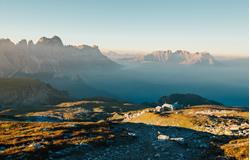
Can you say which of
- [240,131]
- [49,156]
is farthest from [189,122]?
[49,156]

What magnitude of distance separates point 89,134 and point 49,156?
60.2 feet

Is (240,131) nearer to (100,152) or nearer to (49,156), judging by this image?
(100,152)

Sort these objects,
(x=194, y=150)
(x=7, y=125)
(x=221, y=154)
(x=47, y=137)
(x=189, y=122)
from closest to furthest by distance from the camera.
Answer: (x=221, y=154)
(x=194, y=150)
(x=47, y=137)
(x=7, y=125)
(x=189, y=122)

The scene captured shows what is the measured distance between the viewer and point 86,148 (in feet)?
138

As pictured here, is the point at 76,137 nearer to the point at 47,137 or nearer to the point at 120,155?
the point at 47,137

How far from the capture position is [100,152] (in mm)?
40312

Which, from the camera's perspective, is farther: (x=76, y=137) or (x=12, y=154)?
(x=76, y=137)

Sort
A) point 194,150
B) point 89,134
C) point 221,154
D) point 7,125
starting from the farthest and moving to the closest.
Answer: point 7,125 < point 89,134 < point 194,150 < point 221,154

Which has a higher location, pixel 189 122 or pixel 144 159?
pixel 144 159

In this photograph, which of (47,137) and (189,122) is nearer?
(47,137)

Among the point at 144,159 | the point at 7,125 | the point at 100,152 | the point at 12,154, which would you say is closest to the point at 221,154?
the point at 144,159

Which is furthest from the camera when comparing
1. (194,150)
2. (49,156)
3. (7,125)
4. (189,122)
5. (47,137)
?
(189,122)

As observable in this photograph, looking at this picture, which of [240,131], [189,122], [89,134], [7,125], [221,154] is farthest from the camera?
[189,122]

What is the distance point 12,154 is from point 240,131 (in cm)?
4750
